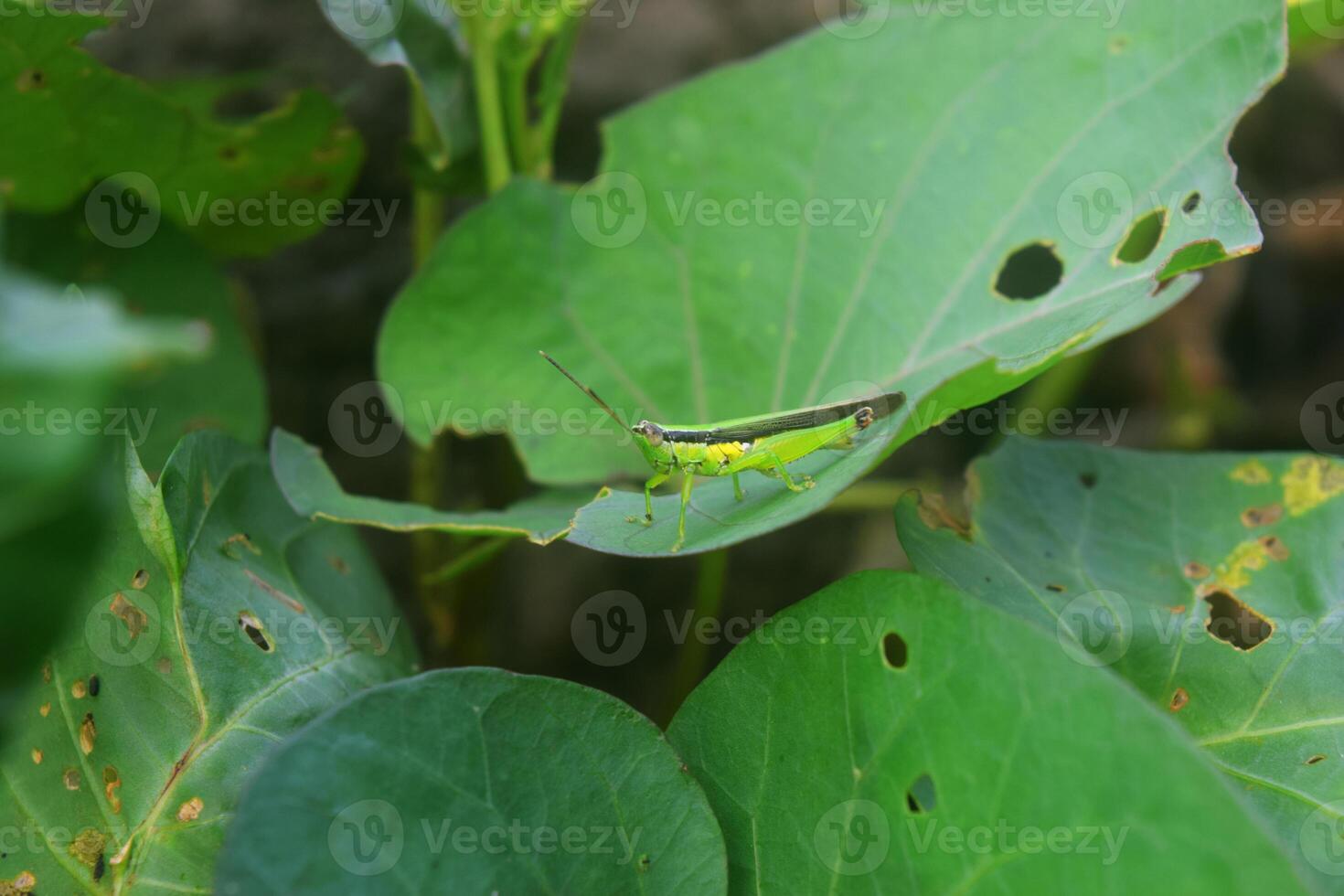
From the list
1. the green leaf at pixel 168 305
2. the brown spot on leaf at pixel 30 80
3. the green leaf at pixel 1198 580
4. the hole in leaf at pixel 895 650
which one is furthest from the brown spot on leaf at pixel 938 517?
the brown spot on leaf at pixel 30 80

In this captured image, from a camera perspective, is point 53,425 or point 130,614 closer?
point 53,425

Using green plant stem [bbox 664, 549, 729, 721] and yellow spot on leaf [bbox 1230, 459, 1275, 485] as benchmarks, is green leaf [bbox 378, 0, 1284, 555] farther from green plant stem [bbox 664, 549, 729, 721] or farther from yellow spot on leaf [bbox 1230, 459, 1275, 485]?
yellow spot on leaf [bbox 1230, 459, 1275, 485]

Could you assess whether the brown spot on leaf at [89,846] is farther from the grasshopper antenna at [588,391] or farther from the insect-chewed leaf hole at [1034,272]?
the insect-chewed leaf hole at [1034,272]

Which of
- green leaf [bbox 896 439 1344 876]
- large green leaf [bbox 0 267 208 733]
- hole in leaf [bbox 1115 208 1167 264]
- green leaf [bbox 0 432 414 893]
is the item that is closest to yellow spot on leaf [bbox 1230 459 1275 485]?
green leaf [bbox 896 439 1344 876]

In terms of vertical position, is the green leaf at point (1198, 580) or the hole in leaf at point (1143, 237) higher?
the hole in leaf at point (1143, 237)

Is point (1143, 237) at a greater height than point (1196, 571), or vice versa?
point (1143, 237)

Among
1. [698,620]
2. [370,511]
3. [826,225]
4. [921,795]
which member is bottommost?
[698,620]

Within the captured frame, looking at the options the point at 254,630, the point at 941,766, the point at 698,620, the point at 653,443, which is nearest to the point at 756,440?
the point at 653,443

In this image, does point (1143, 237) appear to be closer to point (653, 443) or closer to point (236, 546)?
point (653, 443)
